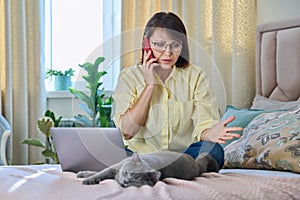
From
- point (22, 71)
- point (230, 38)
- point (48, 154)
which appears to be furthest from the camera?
point (22, 71)

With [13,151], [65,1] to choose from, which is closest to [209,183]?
[13,151]

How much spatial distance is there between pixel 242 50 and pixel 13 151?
172 cm

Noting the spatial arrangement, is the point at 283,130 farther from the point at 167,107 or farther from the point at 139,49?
the point at 139,49

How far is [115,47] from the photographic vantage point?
1.81 meters

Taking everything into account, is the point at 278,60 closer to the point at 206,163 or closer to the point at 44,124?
the point at 206,163

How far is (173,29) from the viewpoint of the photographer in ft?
5.90

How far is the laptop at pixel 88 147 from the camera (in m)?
1.74

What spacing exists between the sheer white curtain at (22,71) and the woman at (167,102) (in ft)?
5.76

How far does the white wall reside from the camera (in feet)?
9.57

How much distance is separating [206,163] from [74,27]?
2276 mm

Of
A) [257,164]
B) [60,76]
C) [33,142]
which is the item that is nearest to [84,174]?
[257,164]

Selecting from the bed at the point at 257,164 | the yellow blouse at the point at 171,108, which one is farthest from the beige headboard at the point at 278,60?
the yellow blouse at the point at 171,108

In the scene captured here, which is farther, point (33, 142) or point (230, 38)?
point (33, 142)

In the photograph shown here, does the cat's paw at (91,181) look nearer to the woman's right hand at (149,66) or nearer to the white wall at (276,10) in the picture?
the woman's right hand at (149,66)
